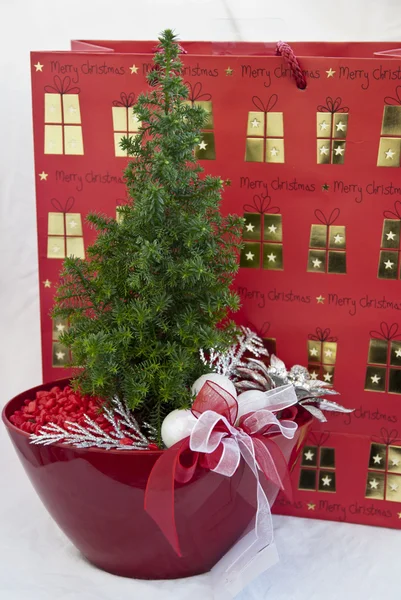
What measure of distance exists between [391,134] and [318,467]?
21.2 inches

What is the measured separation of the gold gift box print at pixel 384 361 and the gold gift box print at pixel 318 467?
0.12 metres

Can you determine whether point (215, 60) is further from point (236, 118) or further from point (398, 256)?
point (398, 256)

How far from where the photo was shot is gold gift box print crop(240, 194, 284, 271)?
118cm

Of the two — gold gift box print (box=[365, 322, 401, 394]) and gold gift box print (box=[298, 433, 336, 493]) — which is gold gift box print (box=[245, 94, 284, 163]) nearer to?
gold gift box print (box=[365, 322, 401, 394])

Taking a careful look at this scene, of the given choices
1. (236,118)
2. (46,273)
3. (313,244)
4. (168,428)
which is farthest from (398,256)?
(46,273)

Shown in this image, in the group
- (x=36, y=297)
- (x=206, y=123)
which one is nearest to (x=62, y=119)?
(x=206, y=123)

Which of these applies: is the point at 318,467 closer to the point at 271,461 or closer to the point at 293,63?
the point at 271,461

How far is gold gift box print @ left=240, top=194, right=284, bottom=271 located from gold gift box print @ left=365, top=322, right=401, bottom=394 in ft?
0.61

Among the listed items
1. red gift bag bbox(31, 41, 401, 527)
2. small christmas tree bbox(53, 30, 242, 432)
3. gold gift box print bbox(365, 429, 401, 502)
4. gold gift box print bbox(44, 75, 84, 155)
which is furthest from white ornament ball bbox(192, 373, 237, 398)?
gold gift box print bbox(44, 75, 84, 155)

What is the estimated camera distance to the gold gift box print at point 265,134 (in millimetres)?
1143

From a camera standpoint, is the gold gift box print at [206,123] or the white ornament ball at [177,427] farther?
the gold gift box print at [206,123]

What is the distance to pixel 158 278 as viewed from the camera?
997 mm

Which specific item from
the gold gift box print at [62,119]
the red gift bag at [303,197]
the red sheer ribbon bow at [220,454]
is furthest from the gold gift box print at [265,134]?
the red sheer ribbon bow at [220,454]

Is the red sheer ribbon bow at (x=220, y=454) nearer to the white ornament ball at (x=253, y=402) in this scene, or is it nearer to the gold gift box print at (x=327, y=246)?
the white ornament ball at (x=253, y=402)
